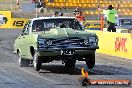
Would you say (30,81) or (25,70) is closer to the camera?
(30,81)

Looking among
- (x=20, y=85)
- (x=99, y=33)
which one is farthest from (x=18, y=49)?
(x=99, y=33)

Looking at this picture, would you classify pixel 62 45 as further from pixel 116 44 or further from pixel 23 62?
pixel 116 44

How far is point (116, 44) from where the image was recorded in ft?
68.5

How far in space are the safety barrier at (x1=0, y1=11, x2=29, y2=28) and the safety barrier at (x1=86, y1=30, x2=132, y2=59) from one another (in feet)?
64.3

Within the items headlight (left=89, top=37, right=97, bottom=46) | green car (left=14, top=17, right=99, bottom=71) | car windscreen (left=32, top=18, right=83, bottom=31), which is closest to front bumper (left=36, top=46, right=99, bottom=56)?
green car (left=14, top=17, right=99, bottom=71)

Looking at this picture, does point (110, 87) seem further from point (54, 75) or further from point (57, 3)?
point (57, 3)

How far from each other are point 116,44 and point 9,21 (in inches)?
895

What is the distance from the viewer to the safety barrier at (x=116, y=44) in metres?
19.6

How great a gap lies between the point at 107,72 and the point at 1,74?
3086 mm

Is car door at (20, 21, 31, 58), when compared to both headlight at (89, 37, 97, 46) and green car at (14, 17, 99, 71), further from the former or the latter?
headlight at (89, 37, 97, 46)

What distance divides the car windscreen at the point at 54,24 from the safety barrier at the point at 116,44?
521cm

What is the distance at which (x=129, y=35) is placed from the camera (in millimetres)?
19547

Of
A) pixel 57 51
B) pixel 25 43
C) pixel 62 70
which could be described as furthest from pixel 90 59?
pixel 25 43

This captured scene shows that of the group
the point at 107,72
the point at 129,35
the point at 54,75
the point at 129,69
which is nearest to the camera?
the point at 54,75
